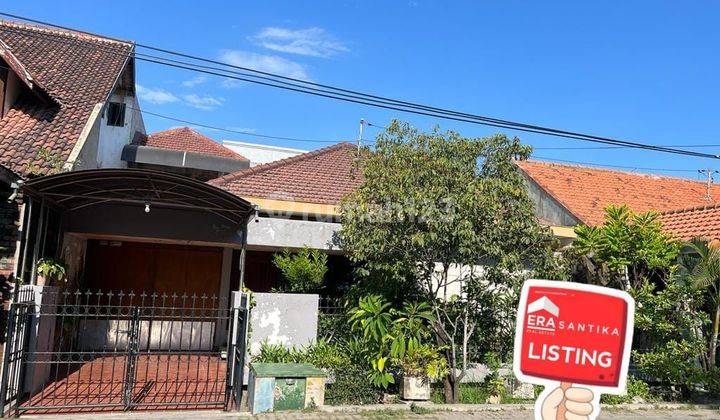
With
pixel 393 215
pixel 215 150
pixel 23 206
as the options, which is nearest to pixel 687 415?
pixel 393 215

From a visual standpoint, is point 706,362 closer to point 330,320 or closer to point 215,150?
point 330,320

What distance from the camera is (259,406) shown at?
22.9 ft

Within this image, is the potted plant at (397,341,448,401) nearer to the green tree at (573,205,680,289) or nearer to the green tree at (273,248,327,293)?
the green tree at (273,248,327,293)

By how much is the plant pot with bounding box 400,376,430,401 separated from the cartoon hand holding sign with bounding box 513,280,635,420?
5.35 m

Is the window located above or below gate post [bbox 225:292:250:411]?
above

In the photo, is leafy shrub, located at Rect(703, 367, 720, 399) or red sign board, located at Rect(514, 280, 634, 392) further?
leafy shrub, located at Rect(703, 367, 720, 399)

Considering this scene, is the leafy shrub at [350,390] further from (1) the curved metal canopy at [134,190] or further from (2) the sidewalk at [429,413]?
(1) the curved metal canopy at [134,190]

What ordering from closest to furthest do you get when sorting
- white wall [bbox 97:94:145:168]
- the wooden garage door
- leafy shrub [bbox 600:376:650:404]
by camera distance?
leafy shrub [bbox 600:376:650:404] < the wooden garage door < white wall [bbox 97:94:145:168]

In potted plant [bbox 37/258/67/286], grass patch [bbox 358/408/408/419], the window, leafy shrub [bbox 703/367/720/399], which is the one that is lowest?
grass patch [bbox 358/408/408/419]

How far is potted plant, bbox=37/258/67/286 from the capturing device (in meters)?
8.09

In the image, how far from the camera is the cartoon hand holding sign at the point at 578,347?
8.19ft

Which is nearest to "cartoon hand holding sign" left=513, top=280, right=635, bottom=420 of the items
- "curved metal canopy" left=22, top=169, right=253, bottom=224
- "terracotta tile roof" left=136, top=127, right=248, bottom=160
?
"curved metal canopy" left=22, top=169, right=253, bottom=224

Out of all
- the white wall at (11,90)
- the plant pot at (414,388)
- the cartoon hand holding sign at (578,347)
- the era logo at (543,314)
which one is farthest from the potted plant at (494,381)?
the white wall at (11,90)

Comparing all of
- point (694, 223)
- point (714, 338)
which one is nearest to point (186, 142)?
point (694, 223)
